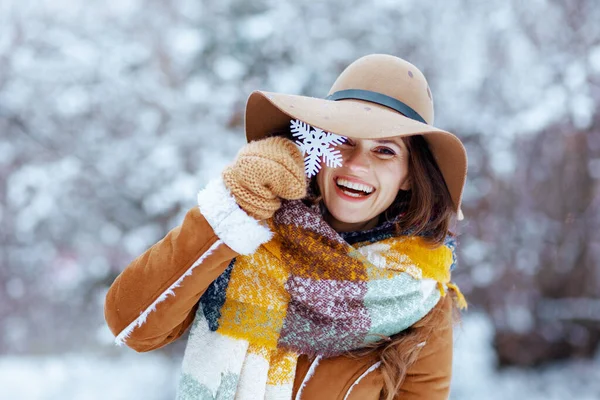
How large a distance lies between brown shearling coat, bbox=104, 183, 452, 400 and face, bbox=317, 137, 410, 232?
1.11ft

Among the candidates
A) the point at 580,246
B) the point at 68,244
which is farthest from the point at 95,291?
the point at 580,246

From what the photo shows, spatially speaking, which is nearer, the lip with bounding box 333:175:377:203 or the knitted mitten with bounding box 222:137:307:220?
the knitted mitten with bounding box 222:137:307:220

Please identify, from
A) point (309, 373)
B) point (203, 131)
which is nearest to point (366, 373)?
point (309, 373)

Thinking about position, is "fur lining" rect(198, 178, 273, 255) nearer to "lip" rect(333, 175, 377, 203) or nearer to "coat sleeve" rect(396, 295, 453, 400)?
"lip" rect(333, 175, 377, 203)

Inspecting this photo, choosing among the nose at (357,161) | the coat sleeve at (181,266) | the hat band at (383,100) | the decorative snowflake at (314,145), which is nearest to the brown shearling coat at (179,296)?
the coat sleeve at (181,266)

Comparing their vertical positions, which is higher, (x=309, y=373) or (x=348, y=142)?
(x=348, y=142)

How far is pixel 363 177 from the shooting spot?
129 centimetres

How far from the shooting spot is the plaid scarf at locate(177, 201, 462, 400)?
128 centimetres

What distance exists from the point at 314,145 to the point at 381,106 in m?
0.21

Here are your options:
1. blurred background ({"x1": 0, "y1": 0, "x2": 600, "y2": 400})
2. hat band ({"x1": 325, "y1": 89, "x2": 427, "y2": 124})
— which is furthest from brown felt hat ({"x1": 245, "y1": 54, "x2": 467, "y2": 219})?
blurred background ({"x1": 0, "y1": 0, "x2": 600, "y2": 400})

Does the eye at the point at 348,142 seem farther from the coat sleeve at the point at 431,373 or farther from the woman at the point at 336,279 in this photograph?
the coat sleeve at the point at 431,373

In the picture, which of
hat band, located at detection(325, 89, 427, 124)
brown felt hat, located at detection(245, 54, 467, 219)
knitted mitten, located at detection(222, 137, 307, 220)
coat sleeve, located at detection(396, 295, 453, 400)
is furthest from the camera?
coat sleeve, located at detection(396, 295, 453, 400)

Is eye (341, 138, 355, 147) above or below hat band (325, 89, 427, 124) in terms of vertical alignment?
below

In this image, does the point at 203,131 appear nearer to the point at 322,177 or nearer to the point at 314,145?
the point at 322,177
